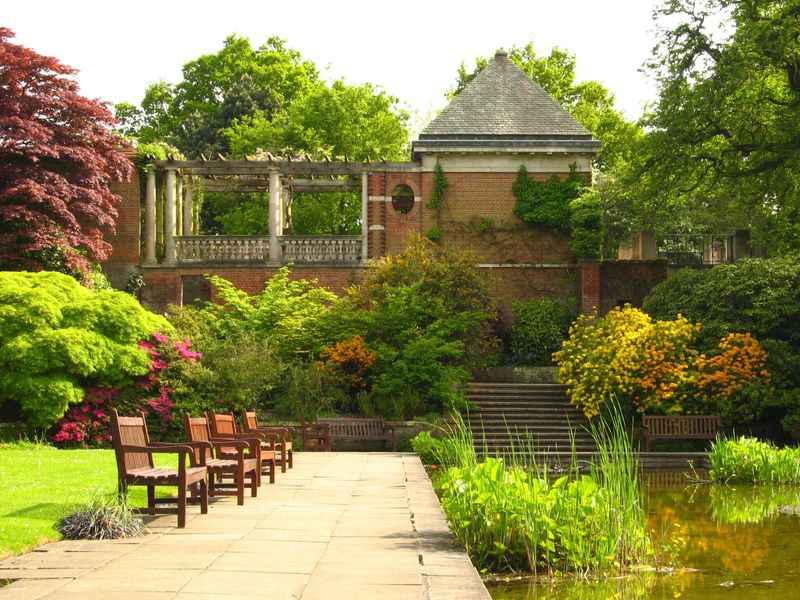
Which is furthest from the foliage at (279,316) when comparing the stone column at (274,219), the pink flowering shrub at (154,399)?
the stone column at (274,219)

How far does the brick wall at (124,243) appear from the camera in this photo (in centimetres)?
3234

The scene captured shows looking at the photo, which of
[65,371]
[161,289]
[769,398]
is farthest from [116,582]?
[161,289]

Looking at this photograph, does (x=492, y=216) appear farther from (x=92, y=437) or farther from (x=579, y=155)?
(x=92, y=437)

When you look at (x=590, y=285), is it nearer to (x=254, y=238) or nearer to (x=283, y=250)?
(x=283, y=250)

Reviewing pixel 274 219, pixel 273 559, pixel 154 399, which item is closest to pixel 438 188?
pixel 274 219

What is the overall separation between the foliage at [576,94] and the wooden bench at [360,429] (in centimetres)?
2660

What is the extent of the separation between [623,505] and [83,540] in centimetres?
451

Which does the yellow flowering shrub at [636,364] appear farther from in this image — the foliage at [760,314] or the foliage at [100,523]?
the foliage at [100,523]

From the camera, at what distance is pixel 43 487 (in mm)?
11938

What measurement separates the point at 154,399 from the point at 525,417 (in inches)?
325

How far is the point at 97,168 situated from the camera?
28.8 metres

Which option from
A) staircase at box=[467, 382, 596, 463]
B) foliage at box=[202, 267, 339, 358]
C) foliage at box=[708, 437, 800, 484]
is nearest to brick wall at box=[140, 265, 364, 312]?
foliage at box=[202, 267, 339, 358]

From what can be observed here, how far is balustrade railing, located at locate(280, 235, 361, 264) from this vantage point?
3247 cm

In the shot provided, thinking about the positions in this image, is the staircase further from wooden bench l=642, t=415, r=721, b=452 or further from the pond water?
the pond water
